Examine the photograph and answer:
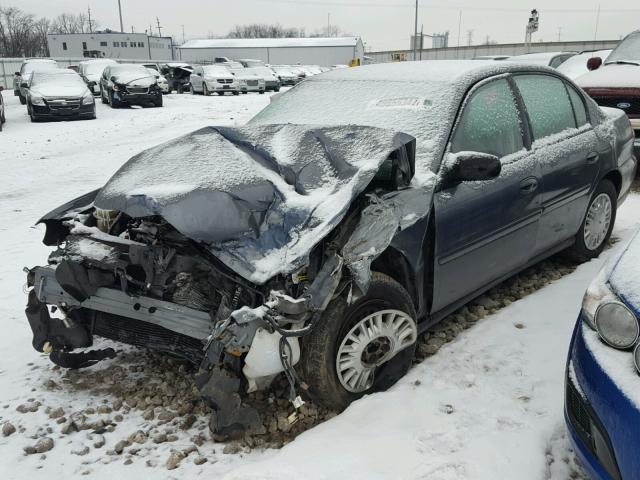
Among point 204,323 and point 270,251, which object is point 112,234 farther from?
point 270,251

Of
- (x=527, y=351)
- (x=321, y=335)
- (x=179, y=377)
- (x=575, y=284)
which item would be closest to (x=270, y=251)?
(x=321, y=335)

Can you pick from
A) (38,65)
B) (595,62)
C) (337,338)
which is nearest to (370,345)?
(337,338)

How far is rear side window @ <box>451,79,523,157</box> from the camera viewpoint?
3.27 metres

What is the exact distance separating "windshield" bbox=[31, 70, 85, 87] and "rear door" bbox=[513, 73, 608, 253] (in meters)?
14.8

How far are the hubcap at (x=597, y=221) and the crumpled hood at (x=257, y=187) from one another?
7.73 ft

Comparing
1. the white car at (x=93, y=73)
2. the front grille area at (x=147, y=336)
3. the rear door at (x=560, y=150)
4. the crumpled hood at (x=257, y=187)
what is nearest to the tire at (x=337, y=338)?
the crumpled hood at (x=257, y=187)

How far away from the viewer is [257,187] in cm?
271

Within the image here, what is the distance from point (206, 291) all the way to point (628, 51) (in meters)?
8.43

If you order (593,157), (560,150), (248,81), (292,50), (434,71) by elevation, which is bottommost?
(248,81)

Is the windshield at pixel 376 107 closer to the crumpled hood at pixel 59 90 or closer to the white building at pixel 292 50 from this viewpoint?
the crumpled hood at pixel 59 90

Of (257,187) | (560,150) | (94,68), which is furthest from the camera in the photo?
(94,68)

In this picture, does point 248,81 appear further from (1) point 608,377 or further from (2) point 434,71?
(1) point 608,377

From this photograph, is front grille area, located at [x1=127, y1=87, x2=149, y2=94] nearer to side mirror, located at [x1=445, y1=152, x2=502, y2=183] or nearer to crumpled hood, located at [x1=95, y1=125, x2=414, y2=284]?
crumpled hood, located at [x1=95, y1=125, x2=414, y2=284]

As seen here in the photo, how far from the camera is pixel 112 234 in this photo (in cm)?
318
